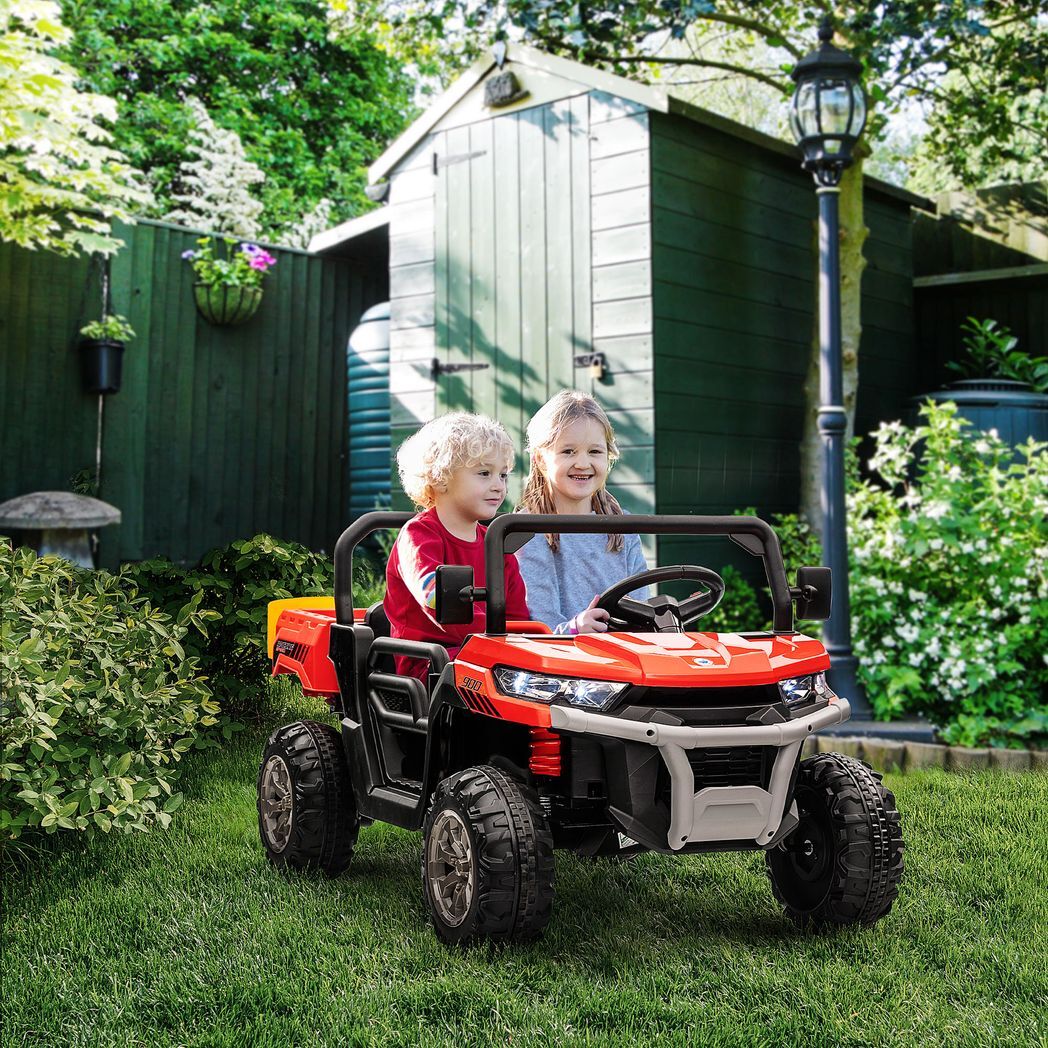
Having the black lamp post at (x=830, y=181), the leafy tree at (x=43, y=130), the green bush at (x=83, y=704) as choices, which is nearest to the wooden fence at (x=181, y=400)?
the leafy tree at (x=43, y=130)

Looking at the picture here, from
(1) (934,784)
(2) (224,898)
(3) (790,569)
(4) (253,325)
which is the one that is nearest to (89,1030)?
(2) (224,898)

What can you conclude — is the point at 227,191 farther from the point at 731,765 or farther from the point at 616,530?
the point at 731,765

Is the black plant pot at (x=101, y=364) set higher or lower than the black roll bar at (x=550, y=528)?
higher

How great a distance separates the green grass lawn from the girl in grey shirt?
27.6 inches

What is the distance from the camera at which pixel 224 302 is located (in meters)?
8.62

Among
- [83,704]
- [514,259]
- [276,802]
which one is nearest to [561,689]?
[276,802]

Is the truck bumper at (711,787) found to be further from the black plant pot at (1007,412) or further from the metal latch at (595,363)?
the black plant pot at (1007,412)

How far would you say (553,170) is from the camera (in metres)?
6.30

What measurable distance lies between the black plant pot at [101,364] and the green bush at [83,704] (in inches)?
185

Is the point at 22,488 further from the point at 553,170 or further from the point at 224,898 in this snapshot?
the point at 224,898

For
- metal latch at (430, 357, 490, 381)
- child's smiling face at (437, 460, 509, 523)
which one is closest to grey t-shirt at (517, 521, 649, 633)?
child's smiling face at (437, 460, 509, 523)

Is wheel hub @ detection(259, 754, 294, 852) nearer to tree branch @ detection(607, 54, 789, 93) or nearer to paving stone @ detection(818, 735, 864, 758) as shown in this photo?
paving stone @ detection(818, 735, 864, 758)

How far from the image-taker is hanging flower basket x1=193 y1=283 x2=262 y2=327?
8578 millimetres

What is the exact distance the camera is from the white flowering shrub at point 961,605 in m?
4.46
